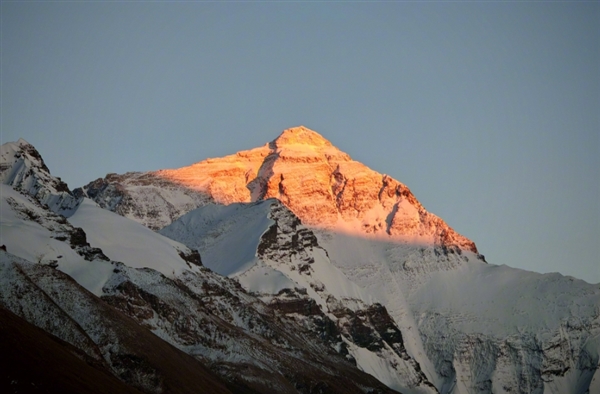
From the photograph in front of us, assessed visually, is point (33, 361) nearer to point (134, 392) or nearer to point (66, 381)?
point (66, 381)

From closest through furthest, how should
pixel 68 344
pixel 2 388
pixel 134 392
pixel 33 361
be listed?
pixel 2 388 → pixel 33 361 → pixel 134 392 → pixel 68 344

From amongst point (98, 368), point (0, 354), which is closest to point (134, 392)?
point (98, 368)

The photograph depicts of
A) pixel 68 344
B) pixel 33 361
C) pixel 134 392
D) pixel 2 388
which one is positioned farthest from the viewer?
pixel 68 344

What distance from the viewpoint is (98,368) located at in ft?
634

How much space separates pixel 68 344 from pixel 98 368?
6.55 m

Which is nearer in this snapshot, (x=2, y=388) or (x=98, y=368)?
(x=2, y=388)

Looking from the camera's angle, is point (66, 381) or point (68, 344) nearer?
point (66, 381)

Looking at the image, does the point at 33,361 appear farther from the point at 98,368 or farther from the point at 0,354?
the point at 98,368

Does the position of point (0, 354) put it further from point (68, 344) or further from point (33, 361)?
point (68, 344)

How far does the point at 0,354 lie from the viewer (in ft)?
535

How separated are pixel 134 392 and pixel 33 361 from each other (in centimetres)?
2026

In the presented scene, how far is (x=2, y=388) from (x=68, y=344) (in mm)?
44000

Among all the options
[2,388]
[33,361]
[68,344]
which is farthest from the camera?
[68,344]

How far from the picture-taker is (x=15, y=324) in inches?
6964
